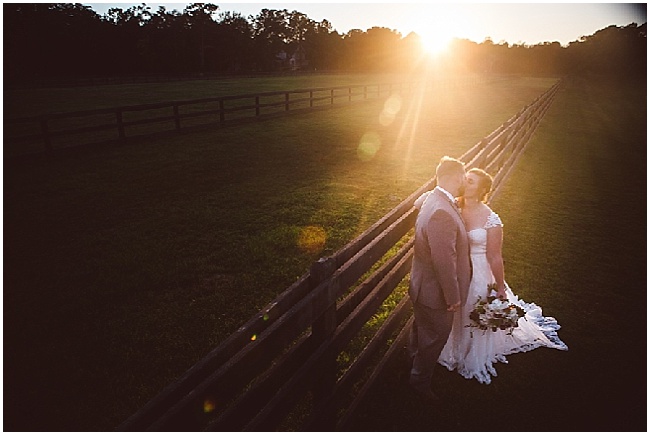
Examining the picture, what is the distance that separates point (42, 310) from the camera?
4828 mm

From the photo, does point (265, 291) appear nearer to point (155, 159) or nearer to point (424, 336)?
point (424, 336)

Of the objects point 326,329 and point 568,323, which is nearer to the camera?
point 326,329

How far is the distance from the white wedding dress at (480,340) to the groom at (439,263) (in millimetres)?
589

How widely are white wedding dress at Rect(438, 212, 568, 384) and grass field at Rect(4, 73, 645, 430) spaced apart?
0.48 ft

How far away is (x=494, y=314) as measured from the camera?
11.8 ft

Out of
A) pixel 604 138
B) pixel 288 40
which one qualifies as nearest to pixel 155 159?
pixel 604 138

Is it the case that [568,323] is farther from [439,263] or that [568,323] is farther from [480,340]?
[439,263]

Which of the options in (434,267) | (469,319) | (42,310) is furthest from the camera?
(42,310)

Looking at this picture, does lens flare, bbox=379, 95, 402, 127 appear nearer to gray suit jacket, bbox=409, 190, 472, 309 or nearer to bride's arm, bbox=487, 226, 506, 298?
bride's arm, bbox=487, 226, 506, 298

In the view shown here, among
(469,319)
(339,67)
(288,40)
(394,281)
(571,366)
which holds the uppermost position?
(288,40)

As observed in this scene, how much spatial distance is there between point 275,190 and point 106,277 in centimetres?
437

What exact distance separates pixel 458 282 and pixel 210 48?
3267 inches

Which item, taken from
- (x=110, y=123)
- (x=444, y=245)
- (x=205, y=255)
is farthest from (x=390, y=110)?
(x=444, y=245)

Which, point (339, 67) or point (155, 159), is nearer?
point (155, 159)
